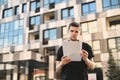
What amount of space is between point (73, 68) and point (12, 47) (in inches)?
1348

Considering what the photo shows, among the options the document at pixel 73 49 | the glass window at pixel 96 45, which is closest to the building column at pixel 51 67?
the glass window at pixel 96 45

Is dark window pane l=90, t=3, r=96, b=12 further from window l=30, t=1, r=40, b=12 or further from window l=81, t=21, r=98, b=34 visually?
window l=30, t=1, r=40, b=12

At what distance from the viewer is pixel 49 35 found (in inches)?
1310

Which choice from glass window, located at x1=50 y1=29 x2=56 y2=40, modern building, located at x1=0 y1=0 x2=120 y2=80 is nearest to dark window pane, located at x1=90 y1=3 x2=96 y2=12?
modern building, located at x1=0 y1=0 x2=120 y2=80

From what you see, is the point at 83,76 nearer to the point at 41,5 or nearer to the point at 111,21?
the point at 111,21

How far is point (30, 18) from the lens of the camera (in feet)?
121

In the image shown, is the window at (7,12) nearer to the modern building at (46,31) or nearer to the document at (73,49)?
the modern building at (46,31)

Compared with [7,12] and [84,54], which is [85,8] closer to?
[7,12]

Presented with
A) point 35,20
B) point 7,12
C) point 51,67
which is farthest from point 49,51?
point 7,12

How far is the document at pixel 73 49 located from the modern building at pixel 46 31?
22.3 m

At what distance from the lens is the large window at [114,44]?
26.5m

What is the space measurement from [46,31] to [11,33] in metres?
7.88

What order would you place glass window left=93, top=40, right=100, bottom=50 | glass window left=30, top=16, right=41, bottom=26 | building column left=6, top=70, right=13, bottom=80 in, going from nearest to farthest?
1. glass window left=93, top=40, right=100, bottom=50
2. glass window left=30, top=16, right=41, bottom=26
3. building column left=6, top=70, right=13, bottom=80

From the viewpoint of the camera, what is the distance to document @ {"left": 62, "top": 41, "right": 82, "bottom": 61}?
13.7 ft
